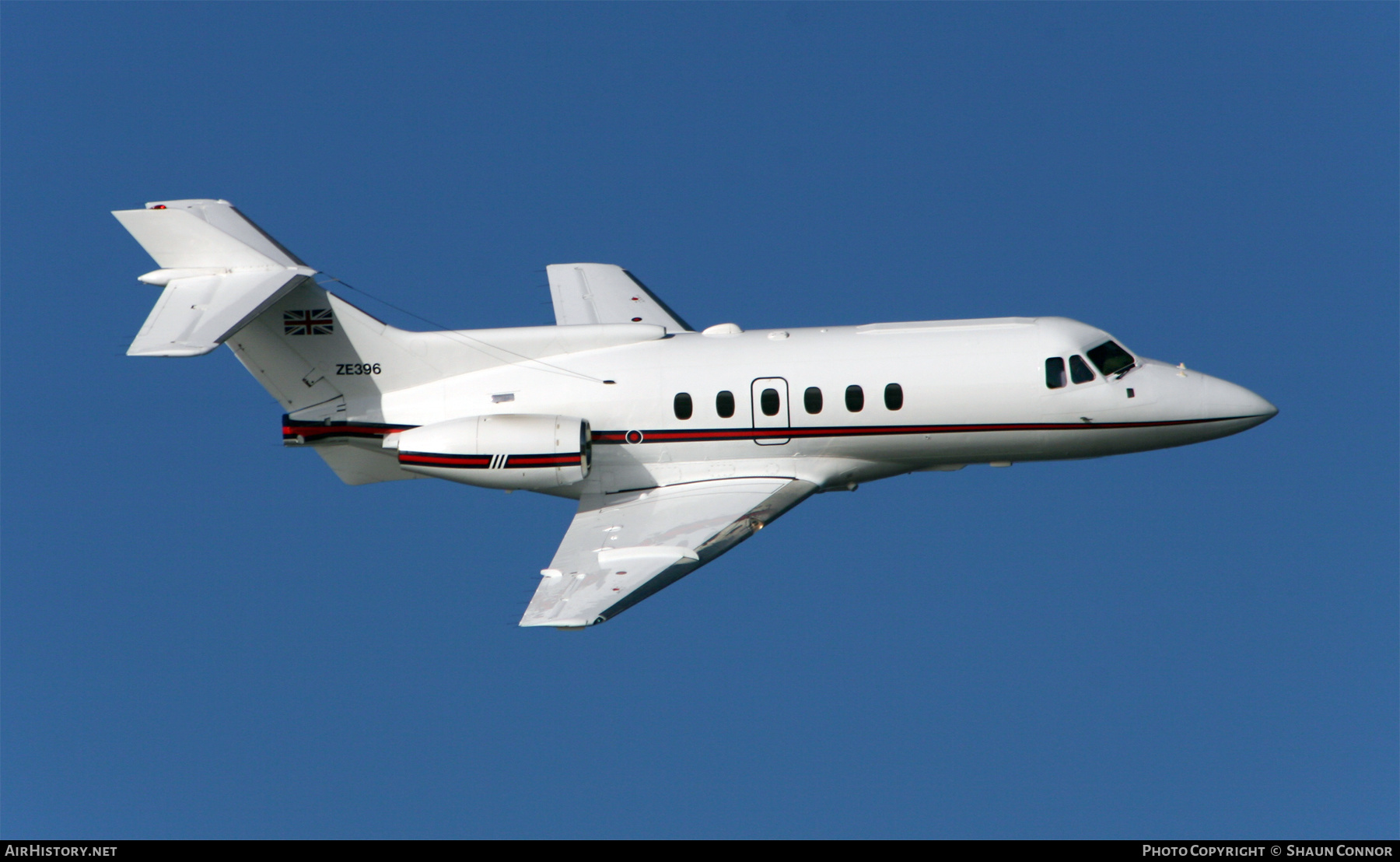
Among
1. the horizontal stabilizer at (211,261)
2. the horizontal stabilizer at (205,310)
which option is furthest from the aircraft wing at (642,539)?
the horizontal stabilizer at (211,261)

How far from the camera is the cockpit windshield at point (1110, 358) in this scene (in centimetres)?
2262

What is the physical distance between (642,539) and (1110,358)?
25.2 ft

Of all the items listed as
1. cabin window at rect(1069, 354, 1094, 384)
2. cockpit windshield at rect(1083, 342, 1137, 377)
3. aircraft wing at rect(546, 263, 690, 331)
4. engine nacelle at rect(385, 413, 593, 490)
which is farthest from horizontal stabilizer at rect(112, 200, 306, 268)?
cockpit windshield at rect(1083, 342, 1137, 377)

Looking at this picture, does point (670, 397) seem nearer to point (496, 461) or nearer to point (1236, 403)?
point (496, 461)

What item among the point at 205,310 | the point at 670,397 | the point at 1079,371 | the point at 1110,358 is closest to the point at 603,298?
the point at 670,397

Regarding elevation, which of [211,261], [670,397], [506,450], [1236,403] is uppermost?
[211,261]

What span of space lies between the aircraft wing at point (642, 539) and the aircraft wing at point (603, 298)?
4.16 meters

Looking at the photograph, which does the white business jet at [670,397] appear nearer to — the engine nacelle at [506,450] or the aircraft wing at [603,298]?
the engine nacelle at [506,450]

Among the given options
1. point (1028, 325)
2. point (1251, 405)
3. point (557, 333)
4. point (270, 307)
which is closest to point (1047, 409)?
point (1028, 325)

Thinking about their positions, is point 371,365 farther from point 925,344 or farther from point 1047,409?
point 1047,409

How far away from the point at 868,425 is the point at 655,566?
405 centimetres

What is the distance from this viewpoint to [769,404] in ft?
73.4

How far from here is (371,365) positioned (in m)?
23.2

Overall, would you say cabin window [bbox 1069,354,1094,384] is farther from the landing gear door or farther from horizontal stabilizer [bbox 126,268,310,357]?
horizontal stabilizer [bbox 126,268,310,357]
